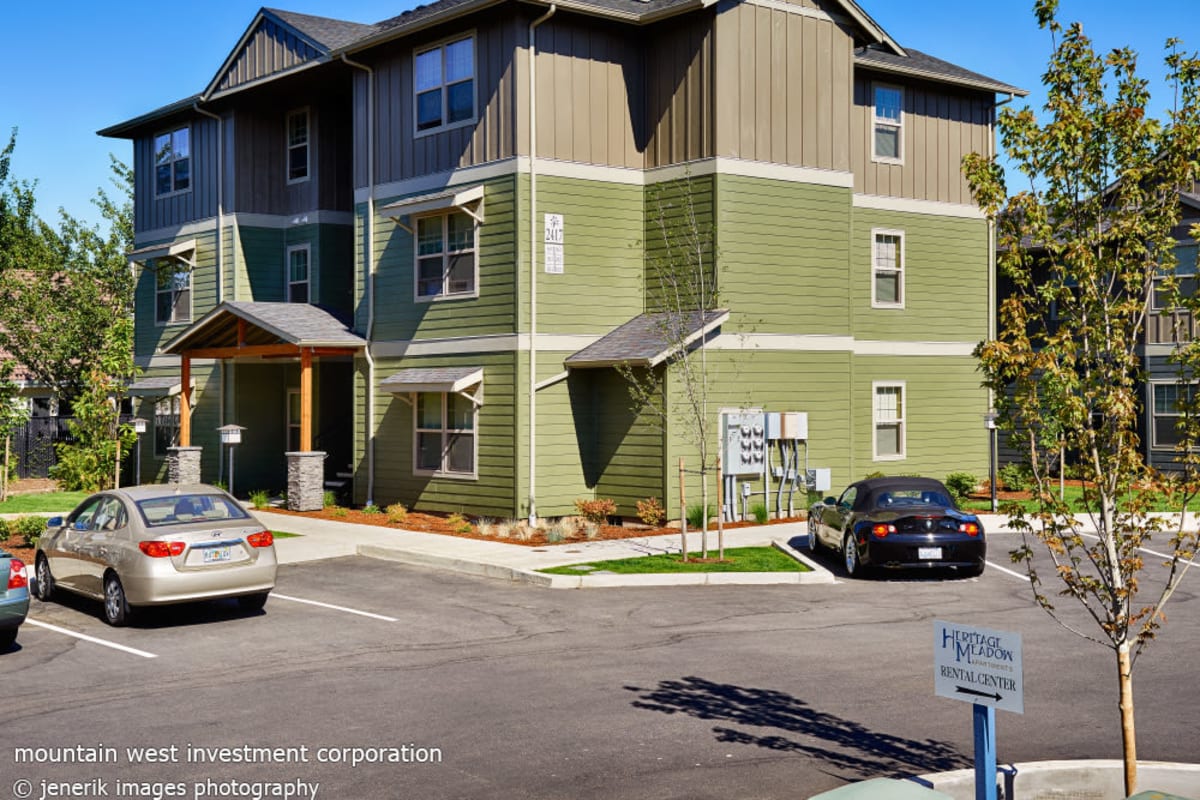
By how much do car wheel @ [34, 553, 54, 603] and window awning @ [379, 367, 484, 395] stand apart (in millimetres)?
8918

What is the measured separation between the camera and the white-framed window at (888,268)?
90.7ft

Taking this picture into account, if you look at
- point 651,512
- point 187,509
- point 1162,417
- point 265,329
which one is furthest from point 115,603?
point 1162,417

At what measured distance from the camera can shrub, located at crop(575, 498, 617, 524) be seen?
2312 centimetres

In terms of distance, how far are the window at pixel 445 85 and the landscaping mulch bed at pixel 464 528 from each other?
25.9 ft

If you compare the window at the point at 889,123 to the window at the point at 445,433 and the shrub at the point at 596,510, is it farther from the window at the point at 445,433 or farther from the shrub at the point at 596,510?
the window at the point at 445,433

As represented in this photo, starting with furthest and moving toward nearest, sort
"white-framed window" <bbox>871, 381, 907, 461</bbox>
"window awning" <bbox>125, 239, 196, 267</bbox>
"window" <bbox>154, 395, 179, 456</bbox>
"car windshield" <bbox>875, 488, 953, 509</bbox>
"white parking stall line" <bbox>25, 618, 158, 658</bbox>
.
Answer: "window" <bbox>154, 395, 179, 456</bbox>, "window awning" <bbox>125, 239, 196, 267</bbox>, "white-framed window" <bbox>871, 381, 907, 461</bbox>, "car windshield" <bbox>875, 488, 953, 509</bbox>, "white parking stall line" <bbox>25, 618, 158, 658</bbox>

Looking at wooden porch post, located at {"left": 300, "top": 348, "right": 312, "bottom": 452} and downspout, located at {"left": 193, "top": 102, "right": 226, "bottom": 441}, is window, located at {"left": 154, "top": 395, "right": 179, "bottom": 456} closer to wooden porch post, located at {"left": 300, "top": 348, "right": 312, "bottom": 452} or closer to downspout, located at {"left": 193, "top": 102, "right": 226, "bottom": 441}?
downspout, located at {"left": 193, "top": 102, "right": 226, "bottom": 441}

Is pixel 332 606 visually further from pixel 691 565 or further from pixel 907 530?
pixel 907 530

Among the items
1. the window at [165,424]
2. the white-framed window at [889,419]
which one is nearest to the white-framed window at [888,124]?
the white-framed window at [889,419]

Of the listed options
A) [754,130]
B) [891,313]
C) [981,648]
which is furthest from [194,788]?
[891,313]

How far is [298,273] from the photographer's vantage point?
101ft

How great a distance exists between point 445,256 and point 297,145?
847 centimetres

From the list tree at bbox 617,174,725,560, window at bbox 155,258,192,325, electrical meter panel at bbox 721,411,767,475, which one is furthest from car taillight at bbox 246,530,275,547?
window at bbox 155,258,192,325

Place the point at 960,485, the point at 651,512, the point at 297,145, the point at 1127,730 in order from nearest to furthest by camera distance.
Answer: the point at 1127,730 < the point at 651,512 < the point at 960,485 < the point at 297,145
